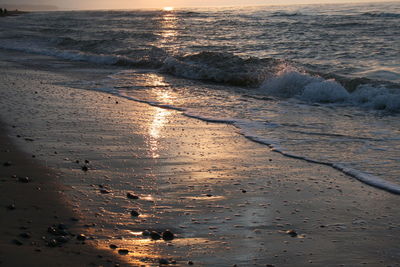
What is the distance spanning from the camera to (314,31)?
944 inches

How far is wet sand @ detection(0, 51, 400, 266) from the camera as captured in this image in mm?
3094

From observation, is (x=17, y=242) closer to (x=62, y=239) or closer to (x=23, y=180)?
(x=62, y=239)

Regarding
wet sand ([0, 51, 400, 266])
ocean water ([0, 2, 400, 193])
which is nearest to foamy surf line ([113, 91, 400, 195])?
ocean water ([0, 2, 400, 193])

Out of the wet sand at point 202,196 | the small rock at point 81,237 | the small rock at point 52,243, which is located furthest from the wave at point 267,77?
the small rock at point 52,243

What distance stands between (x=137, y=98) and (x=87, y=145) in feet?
12.4

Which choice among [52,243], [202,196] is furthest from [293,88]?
[52,243]

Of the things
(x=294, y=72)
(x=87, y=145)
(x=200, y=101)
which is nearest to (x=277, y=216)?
Result: (x=87, y=145)

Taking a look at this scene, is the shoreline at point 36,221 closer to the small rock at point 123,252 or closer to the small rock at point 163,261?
Answer: the small rock at point 123,252

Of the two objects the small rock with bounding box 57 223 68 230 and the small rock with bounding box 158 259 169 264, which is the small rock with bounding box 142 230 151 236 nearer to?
the small rock with bounding box 158 259 169 264

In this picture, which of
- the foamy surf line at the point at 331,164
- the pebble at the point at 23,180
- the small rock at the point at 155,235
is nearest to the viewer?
the small rock at the point at 155,235

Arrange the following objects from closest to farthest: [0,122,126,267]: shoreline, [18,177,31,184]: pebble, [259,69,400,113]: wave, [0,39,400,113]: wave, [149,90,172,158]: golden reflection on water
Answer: [0,122,126,267]: shoreline, [18,177,31,184]: pebble, [149,90,172,158]: golden reflection on water, [259,69,400,113]: wave, [0,39,400,113]: wave

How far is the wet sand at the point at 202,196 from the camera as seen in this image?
3094 mm

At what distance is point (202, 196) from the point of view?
13.3ft

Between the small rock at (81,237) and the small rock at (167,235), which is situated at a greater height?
the small rock at (81,237)
